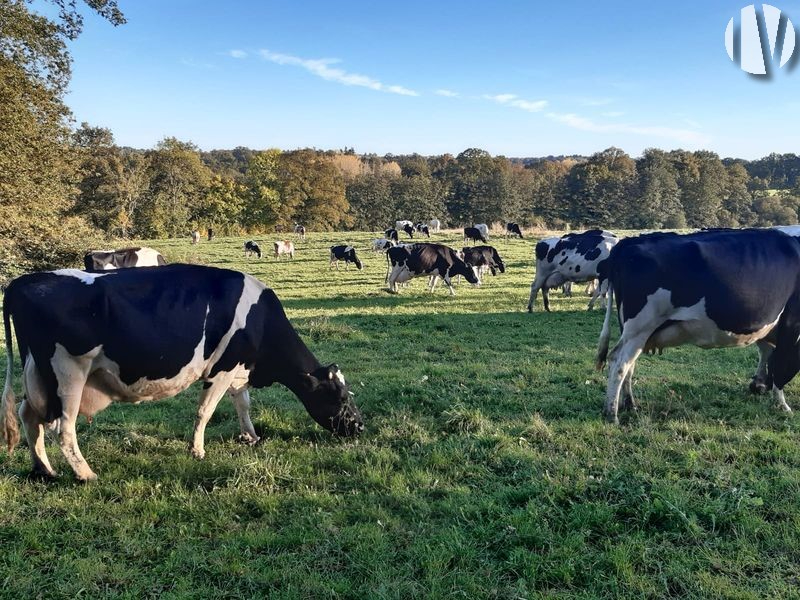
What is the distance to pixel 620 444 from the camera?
5.69m

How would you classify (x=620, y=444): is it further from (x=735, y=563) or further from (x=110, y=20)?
(x=110, y=20)

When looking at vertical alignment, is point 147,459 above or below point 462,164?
below

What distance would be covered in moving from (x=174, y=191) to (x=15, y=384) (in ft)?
191

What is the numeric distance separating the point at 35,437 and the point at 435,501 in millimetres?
3854

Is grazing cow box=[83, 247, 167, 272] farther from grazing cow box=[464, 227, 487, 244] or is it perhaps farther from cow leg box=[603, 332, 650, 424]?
grazing cow box=[464, 227, 487, 244]

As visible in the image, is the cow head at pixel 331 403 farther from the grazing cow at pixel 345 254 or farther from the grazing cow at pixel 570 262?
the grazing cow at pixel 345 254

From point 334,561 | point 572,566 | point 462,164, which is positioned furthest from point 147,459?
point 462,164

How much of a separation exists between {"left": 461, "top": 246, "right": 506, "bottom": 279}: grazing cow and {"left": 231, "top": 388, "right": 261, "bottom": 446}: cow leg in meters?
19.1

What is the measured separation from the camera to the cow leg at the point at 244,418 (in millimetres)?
6137

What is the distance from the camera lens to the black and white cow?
667 centimetres

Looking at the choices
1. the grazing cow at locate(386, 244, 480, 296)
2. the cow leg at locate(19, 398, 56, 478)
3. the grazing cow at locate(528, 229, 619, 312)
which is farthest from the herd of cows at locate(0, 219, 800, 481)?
the grazing cow at locate(386, 244, 480, 296)

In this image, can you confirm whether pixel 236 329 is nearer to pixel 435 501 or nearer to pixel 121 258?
pixel 435 501

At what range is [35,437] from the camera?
5184 millimetres

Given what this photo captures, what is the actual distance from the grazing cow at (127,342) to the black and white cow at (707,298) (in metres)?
3.66
